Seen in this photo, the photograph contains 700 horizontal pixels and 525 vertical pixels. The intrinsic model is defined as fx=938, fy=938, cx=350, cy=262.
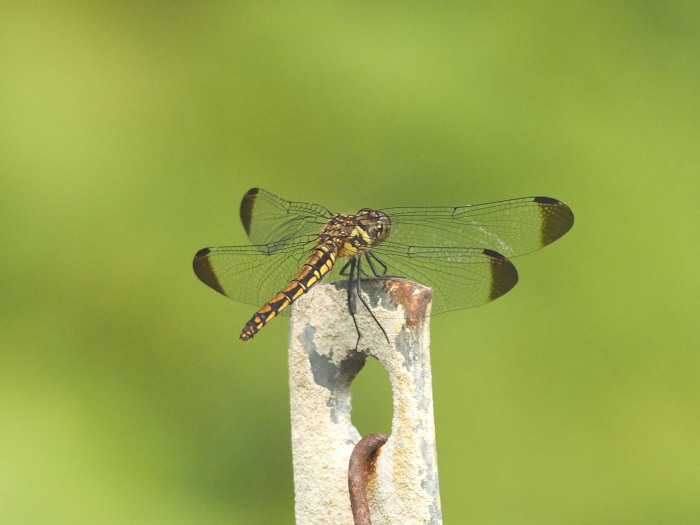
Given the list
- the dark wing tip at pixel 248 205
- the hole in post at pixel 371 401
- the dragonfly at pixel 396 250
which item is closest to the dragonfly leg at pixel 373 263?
the dragonfly at pixel 396 250

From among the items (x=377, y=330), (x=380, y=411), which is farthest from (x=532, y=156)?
(x=377, y=330)

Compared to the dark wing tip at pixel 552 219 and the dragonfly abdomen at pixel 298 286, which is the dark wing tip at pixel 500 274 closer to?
the dark wing tip at pixel 552 219

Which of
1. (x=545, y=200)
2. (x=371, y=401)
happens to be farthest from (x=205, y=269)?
(x=371, y=401)

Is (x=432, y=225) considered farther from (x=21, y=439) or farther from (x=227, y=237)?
(x=21, y=439)

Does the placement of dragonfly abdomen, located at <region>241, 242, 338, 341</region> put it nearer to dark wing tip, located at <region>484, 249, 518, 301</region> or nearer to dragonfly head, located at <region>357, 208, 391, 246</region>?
dragonfly head, located at <region>357, 208, 391, 246</region>

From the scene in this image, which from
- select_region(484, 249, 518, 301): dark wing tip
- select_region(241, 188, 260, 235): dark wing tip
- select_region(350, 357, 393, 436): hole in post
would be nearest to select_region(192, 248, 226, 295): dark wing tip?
select_region(241, 188, 260, 235): dark wing tip
